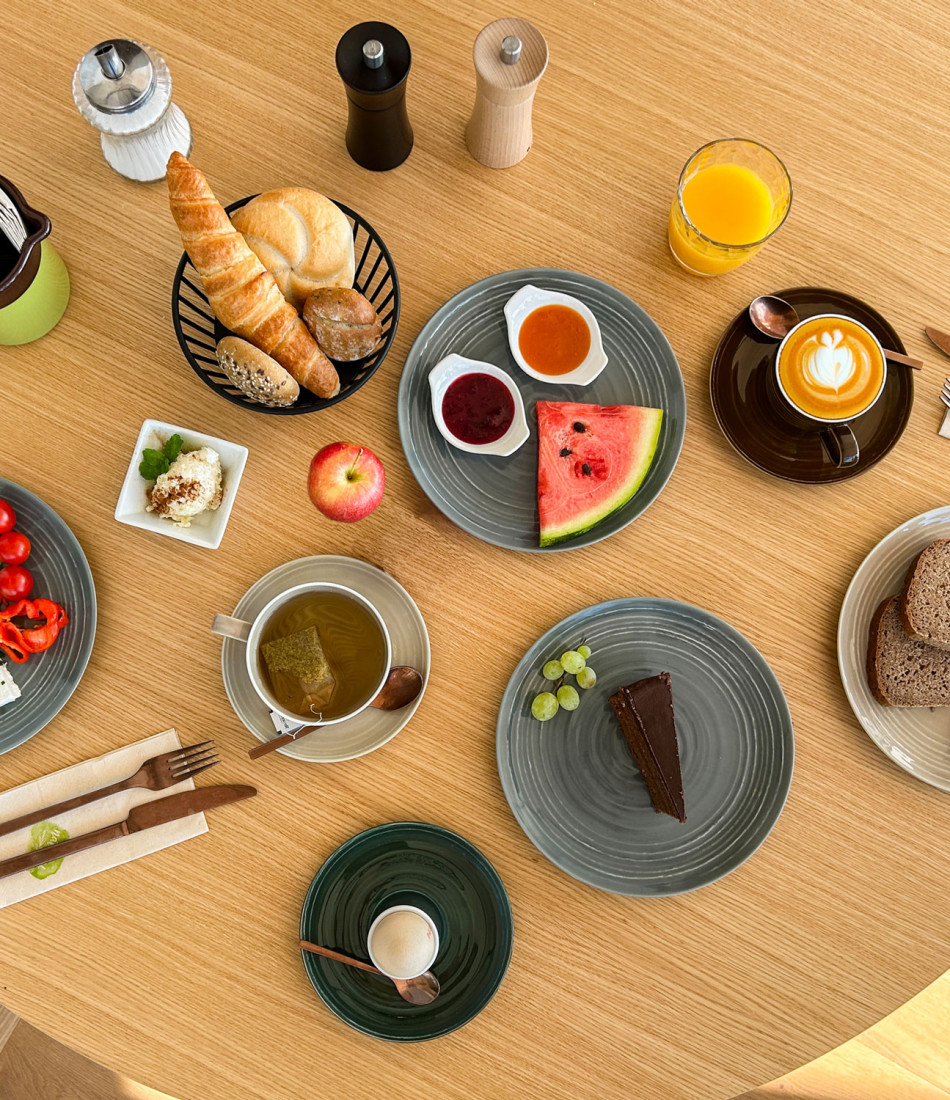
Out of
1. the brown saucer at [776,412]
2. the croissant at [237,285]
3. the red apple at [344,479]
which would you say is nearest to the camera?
the croissant at [237,285]

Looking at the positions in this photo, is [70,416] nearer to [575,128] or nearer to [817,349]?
[575,128]

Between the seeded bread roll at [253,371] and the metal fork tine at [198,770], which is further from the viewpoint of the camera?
the metal fork tine at [198,770]

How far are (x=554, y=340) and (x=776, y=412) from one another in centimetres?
38

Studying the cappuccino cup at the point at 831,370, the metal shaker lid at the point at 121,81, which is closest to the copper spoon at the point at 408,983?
the cappuccino cup at the point at 831,370

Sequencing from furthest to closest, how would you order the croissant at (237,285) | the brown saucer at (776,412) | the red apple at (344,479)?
the brown saucer at (776,412)
the red apple at (344,479)
the croissant at (237,285)

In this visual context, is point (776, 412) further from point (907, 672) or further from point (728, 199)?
point (907, 672)

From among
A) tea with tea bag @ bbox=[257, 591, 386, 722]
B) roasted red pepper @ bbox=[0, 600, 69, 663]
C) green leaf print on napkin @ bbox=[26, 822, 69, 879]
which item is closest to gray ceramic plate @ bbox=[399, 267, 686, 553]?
tea with tea bag @ bbox=[257, 591, 386, 722]

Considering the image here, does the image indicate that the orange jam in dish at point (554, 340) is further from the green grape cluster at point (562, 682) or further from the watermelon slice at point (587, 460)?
the green grape cluster at point (562, 682)

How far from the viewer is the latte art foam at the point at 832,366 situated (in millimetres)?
1271

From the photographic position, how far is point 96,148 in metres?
1.32

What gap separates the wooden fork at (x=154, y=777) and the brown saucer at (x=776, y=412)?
0.98 metres

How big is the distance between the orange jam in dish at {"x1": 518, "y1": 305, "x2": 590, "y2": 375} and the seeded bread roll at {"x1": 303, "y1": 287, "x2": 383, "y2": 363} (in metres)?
0.27

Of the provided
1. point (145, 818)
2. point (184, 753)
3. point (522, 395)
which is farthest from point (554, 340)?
point (145, 818)

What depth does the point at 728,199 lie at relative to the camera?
1.31 metres
